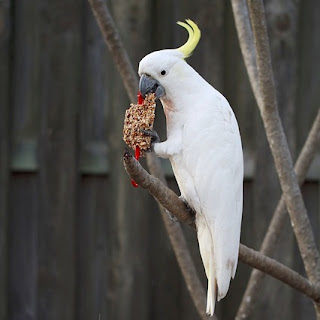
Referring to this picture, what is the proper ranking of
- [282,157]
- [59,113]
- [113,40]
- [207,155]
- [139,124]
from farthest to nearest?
[59,113] → [113,40] → [282,157] → [207,155] → [139,124]

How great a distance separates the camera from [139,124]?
2.15 meters

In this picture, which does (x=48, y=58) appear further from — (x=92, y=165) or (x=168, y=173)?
(x=168, y=173)

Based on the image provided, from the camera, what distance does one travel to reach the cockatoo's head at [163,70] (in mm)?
2246

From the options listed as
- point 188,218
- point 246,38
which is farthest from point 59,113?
point 188,218

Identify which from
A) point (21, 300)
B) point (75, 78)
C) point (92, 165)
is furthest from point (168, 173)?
point (21, 300)

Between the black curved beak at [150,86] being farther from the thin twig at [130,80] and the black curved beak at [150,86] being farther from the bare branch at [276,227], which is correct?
the bare branch at [276,227]

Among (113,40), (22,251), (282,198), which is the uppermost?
(113,40)

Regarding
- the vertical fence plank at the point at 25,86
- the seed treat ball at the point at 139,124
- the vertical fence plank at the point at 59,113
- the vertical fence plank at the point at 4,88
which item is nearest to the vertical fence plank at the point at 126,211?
the vertical fence plank at the point at 59,113

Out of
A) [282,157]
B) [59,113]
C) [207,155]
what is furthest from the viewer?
[59,113]

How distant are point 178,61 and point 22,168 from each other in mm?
1222

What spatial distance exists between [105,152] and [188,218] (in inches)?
40.3

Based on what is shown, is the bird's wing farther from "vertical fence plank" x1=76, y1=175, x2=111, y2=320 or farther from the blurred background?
"vertical fence plank" x1=76, y1=175, x2=111, y2=320

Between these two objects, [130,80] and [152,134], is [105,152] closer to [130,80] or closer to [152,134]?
[130,80]

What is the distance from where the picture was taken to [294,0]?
10.6 feet
